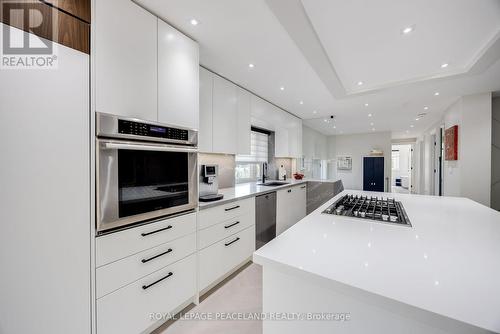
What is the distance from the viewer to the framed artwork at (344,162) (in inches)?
314

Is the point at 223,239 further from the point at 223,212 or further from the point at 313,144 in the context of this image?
the point at 313,144

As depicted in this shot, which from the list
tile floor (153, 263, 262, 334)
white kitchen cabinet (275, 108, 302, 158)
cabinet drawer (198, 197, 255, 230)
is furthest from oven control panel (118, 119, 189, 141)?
white kitchen cabinet (275, 108, 302, 158)

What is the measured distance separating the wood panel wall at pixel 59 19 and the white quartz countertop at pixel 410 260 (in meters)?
1.49

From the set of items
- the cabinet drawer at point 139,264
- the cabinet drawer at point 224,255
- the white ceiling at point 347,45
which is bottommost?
the cabinet drawer at point 224,255

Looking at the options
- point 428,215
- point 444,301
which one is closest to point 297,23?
point 428,215

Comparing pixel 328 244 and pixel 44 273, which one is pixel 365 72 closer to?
pixel 328 244

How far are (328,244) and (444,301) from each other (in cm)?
41

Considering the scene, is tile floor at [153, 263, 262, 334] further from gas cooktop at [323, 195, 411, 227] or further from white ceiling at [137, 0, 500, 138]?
white ceiling at [137, 0, 500, 138]

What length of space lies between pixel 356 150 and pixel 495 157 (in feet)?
→ 14.3

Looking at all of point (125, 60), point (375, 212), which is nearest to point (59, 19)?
point (125, 60)

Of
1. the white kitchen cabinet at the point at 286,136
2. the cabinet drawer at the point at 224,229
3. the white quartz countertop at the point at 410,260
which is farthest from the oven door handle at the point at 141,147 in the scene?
the white kitchen cabinet at the point at 286,136

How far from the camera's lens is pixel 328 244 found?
35.0 inches

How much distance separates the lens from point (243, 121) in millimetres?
2947

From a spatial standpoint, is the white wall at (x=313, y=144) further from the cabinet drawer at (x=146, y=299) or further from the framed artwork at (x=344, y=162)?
the cabinet drawer at (x=146, y=299)
